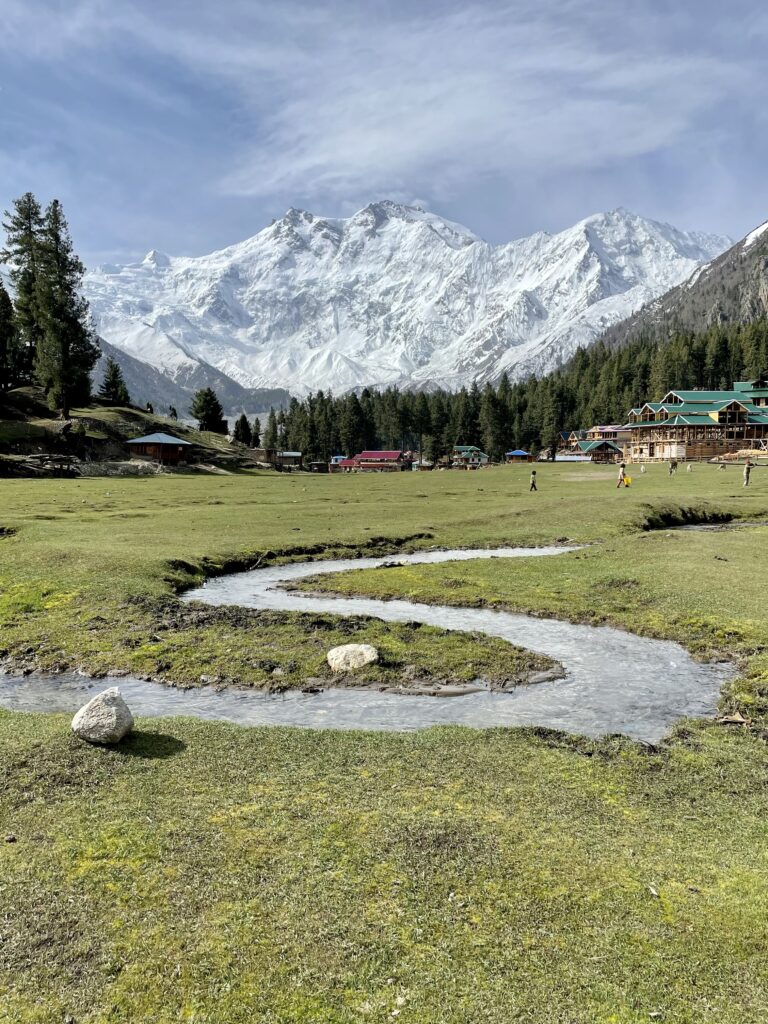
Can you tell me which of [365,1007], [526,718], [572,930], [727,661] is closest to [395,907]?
[365,1007]

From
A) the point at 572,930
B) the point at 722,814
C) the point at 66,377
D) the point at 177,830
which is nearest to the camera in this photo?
the point at 572,930

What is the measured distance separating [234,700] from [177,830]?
20.8 ft

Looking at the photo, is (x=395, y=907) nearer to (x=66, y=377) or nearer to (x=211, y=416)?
(x=66, y=377)

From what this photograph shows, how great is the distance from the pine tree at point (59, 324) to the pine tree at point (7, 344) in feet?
35.1

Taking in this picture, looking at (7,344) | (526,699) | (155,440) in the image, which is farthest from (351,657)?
(7,344)

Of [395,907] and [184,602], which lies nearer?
[395,907]

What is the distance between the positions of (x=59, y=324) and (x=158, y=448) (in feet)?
84.2

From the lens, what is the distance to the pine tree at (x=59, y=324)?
363ft

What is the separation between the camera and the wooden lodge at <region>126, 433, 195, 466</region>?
113125 millimetres

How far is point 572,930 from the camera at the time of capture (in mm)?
7707

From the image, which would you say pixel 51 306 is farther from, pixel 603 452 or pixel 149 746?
pixel 603 452

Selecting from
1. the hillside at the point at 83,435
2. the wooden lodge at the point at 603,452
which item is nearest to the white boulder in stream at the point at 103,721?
the hillside at the point at 83,435

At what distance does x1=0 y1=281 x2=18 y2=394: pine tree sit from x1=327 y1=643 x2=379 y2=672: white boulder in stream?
124464 mm

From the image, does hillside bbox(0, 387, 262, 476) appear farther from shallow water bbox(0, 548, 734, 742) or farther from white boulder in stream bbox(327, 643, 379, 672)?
white boulder in stream bbox(327, 643, 379, 672)
